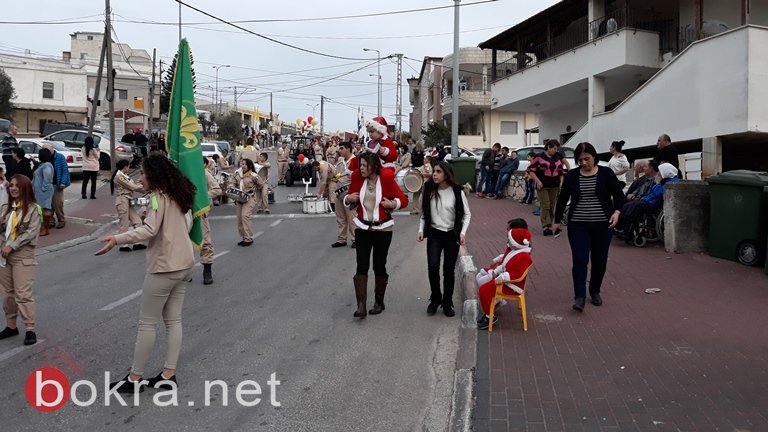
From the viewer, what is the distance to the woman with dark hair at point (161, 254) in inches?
207

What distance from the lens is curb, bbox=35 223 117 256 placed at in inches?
523

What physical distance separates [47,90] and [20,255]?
49925mm

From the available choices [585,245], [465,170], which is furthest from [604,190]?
[465,170]

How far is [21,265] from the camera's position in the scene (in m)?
6.73

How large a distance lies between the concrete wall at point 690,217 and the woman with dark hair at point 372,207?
5.36m

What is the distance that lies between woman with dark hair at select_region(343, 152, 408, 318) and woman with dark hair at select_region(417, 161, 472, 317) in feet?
1.10

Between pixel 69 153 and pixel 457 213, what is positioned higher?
pixel 69 153

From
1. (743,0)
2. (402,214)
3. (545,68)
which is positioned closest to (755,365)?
(402,214)

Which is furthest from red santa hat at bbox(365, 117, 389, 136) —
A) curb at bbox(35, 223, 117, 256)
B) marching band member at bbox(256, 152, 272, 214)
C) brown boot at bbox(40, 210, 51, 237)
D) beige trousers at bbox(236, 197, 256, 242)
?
marching band member at bbox(256, 152, 272, 214)

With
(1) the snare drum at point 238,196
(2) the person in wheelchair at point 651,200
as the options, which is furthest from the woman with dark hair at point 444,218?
(1) the snare drum at point 238,196

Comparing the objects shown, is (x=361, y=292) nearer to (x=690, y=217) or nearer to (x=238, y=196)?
(x=238, y=196)

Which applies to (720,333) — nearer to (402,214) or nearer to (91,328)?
(91,328)

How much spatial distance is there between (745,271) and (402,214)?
1033 cm

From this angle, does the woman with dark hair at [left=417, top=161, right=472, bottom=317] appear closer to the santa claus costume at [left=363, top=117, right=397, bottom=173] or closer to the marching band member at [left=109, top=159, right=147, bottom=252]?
the santa claus costume at [left=363, top=117, right=397, bottom=173]
